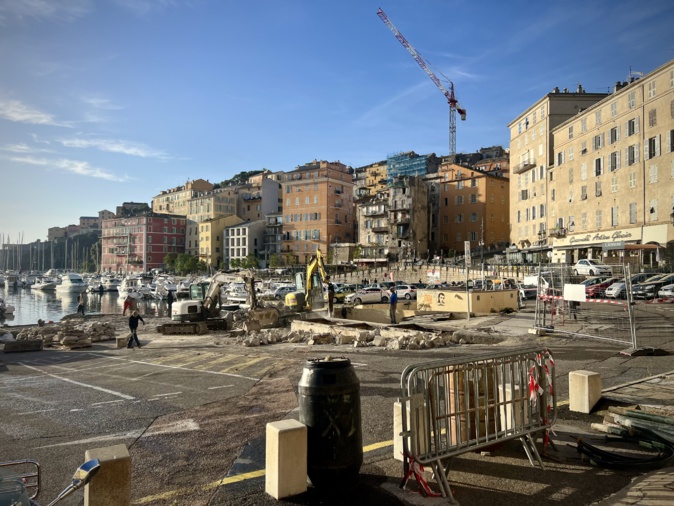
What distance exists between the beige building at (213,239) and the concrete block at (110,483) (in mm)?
112565

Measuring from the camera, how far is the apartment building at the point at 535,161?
61281 mm

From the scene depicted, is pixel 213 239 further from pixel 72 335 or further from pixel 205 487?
pixel 205 487

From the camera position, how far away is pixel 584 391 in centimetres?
786

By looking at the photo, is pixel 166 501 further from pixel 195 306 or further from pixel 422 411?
pixel 195 306

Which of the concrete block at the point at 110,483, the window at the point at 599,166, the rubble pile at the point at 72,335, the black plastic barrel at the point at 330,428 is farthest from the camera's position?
the window at the point at 599,166

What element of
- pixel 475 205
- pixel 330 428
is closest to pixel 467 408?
pixel 330 428

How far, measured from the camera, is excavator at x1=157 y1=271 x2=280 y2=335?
27453mm

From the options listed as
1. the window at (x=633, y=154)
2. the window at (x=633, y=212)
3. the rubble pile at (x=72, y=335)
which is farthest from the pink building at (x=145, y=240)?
the window at (x=633, y=212)

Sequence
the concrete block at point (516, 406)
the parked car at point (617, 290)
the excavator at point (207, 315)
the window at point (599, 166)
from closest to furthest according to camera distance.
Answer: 1. the concrete block at point (516, 406)
2. the parked car at point (617, 290)
3. the excavator at point (207, 315)
4. the window at point (599, 166)

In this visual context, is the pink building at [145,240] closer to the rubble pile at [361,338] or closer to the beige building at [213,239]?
the beige building at [213,239]

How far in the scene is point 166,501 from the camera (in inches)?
206

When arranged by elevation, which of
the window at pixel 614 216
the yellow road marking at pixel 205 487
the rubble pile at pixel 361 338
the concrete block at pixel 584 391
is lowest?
the rubble pile at pixel 361 338

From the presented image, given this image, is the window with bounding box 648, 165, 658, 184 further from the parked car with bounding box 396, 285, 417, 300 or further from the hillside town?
the parked car with bounding box 396, 285, 417, 300

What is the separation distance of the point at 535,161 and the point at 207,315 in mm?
52207
